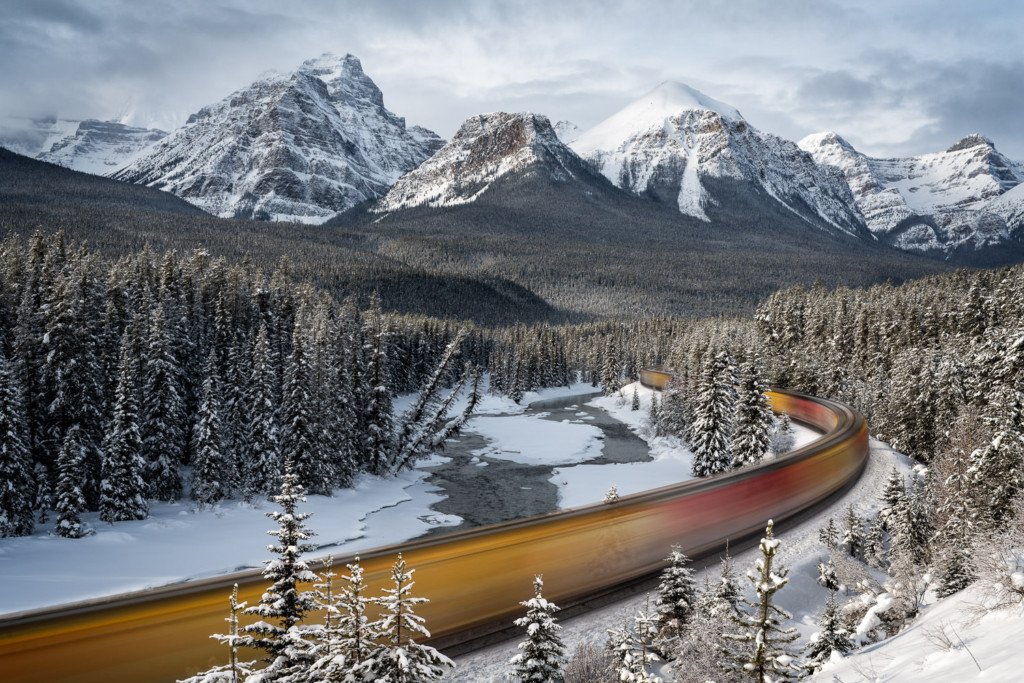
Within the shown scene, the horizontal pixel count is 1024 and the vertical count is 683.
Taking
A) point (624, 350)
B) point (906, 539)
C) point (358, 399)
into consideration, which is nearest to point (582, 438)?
point (358, 399)

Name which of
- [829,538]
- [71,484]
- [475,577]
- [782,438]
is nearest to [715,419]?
[782,438]

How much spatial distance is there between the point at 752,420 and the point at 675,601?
27731 mm

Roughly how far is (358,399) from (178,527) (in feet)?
43.6

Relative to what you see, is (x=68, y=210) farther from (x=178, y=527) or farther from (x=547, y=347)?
(x=178, y=527)

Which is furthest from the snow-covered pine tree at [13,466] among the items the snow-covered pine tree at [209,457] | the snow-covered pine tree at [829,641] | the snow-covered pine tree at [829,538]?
the snow-covered pine tree at [829,538]

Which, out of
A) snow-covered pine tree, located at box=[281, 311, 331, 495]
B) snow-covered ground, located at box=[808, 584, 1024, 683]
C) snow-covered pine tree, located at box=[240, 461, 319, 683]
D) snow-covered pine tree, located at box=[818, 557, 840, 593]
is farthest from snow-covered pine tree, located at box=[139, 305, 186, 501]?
snow-covered ground, located at box=[808, 584, 1024, 683]

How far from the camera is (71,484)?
25.3m

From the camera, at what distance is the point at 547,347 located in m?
115

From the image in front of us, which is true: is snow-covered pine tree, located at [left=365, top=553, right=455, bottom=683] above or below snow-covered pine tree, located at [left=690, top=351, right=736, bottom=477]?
above

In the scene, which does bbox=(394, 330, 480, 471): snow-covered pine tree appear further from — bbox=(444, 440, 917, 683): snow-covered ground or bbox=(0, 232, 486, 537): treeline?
bbox=(444, 440, 917, 683): snow-covered ground

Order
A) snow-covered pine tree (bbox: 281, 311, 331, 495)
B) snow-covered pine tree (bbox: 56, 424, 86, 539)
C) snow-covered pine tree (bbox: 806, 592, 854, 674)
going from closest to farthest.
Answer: snow-covered pine tree (bbox: 806, 592, 854, 674), snow-covered pine tree (bbox: 56, 424, 86, 539), snow-covered pine tree (bbox: 281, 311, 331, 495)

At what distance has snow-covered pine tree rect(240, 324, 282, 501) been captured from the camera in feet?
105

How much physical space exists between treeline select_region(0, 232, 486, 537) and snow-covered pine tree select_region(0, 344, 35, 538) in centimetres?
6

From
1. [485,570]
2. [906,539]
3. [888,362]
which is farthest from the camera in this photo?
[888,362]
